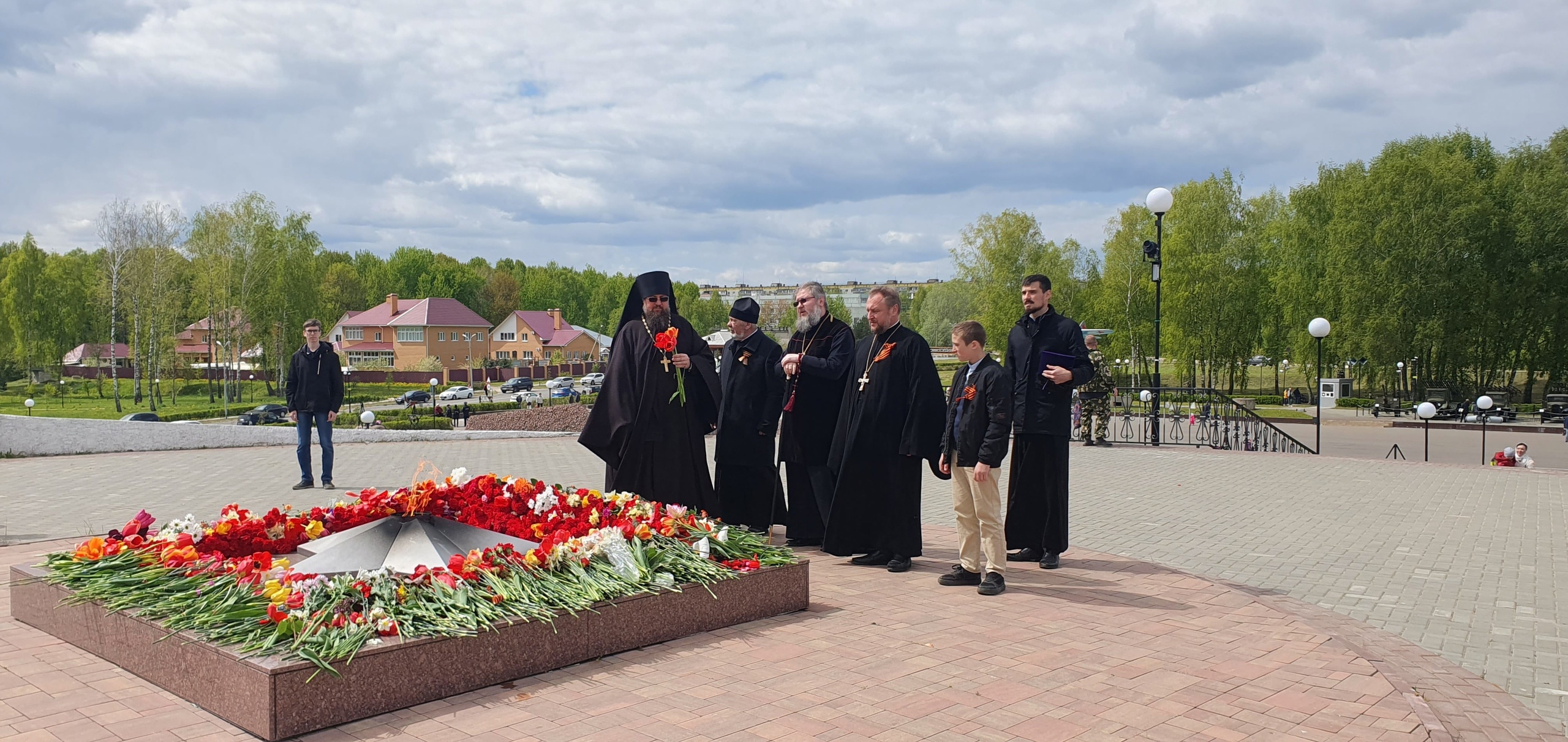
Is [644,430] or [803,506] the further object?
[803,506]

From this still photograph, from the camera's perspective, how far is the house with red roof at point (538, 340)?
9612cm

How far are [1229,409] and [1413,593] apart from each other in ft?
53.7

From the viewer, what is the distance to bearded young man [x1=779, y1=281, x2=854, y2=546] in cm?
704

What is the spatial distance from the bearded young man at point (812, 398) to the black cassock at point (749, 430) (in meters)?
0.11

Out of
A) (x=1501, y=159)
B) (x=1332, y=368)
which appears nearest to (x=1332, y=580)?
(x=1501, y=159)

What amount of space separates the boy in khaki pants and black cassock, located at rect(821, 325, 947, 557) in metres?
0.34

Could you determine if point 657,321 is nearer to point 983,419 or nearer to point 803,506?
point 803,506

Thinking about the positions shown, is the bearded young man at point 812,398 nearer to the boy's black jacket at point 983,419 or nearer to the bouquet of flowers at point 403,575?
the boy's black jacket at point 983,419

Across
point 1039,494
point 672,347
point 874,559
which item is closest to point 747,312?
point 672,347

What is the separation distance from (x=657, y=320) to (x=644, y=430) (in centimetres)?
74

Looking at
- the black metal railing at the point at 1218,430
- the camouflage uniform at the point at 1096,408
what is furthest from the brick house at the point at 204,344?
the camouflage uniform at the point at 1096,408

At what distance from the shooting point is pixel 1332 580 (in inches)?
→ 265

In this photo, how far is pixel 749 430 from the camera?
7215 millimetres

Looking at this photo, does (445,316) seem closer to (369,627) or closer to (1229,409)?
(1229,409)
